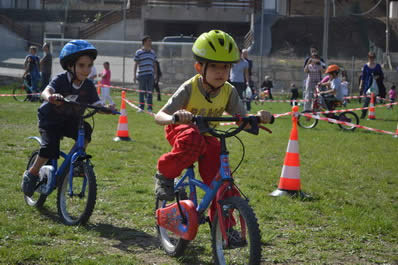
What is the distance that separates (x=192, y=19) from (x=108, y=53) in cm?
1559

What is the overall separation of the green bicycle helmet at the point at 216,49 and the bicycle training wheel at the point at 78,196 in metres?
1.70

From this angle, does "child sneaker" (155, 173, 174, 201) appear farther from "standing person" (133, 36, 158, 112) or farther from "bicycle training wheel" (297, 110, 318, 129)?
"standing person" (133, 36, 158, 112)

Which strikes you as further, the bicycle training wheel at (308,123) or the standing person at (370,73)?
the standing person at (370,73)

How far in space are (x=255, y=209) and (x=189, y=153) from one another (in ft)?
7.92

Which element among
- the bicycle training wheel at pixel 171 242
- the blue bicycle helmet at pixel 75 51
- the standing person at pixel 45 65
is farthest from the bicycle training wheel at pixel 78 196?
the standing person at pixel 45 65

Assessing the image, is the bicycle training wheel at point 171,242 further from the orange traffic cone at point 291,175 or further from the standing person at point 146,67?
the standing person at point 146,67

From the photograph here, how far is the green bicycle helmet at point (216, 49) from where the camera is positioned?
4.39 meters

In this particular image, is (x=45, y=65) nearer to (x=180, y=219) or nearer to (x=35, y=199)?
(x=35, y=199)

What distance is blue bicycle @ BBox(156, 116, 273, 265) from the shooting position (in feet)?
12.9

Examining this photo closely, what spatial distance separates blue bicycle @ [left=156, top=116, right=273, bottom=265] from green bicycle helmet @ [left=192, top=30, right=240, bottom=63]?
0.50 m

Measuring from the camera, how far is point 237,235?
4070 mm

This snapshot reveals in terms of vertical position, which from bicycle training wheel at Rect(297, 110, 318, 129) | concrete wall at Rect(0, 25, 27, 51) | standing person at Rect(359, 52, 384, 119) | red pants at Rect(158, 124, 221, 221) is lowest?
bicycle training wheel at Rect(297, 110, 318, 129)

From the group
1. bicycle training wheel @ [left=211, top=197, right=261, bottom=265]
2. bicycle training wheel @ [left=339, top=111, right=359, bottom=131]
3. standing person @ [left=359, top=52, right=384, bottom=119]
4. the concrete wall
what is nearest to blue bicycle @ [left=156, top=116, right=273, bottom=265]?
bicycle training wheel @ [left=211, top=197, right=261, bottom=265]

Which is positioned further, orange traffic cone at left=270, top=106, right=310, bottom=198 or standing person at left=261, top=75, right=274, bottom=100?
standing person at left=261, top=75, right=274, bottom=100
